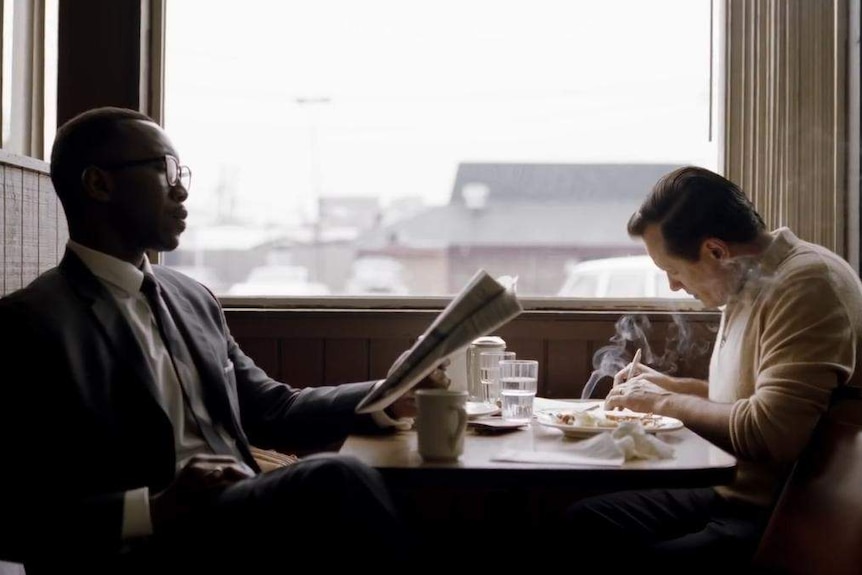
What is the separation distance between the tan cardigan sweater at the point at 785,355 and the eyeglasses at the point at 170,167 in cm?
130

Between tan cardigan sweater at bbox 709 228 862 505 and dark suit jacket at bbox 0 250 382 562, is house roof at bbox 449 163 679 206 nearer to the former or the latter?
tan cardigan sweater at bbox 709 228 862 505

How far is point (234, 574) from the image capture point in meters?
1.42

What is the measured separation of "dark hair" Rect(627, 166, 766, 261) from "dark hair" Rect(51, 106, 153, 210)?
1277mm

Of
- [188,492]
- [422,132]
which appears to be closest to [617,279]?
[422,132]

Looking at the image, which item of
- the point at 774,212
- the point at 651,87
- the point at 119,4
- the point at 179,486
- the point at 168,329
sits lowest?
the point at 179,486

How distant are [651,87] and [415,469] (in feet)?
6.31

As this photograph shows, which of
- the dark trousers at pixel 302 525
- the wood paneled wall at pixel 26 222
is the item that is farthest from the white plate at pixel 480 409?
the wood paneled wall at pixel 26 222

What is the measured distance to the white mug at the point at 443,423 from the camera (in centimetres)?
155

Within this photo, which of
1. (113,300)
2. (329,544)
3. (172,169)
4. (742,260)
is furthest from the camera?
(742,260)

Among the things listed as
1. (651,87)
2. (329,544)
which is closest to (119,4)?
(651,87)

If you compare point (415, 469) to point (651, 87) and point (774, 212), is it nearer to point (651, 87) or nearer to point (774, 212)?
point (774, 212)

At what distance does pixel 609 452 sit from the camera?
1.58 m

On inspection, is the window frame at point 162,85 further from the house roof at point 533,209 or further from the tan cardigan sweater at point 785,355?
the tan cardigan sweater at point 785,355

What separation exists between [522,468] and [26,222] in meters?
1.45
